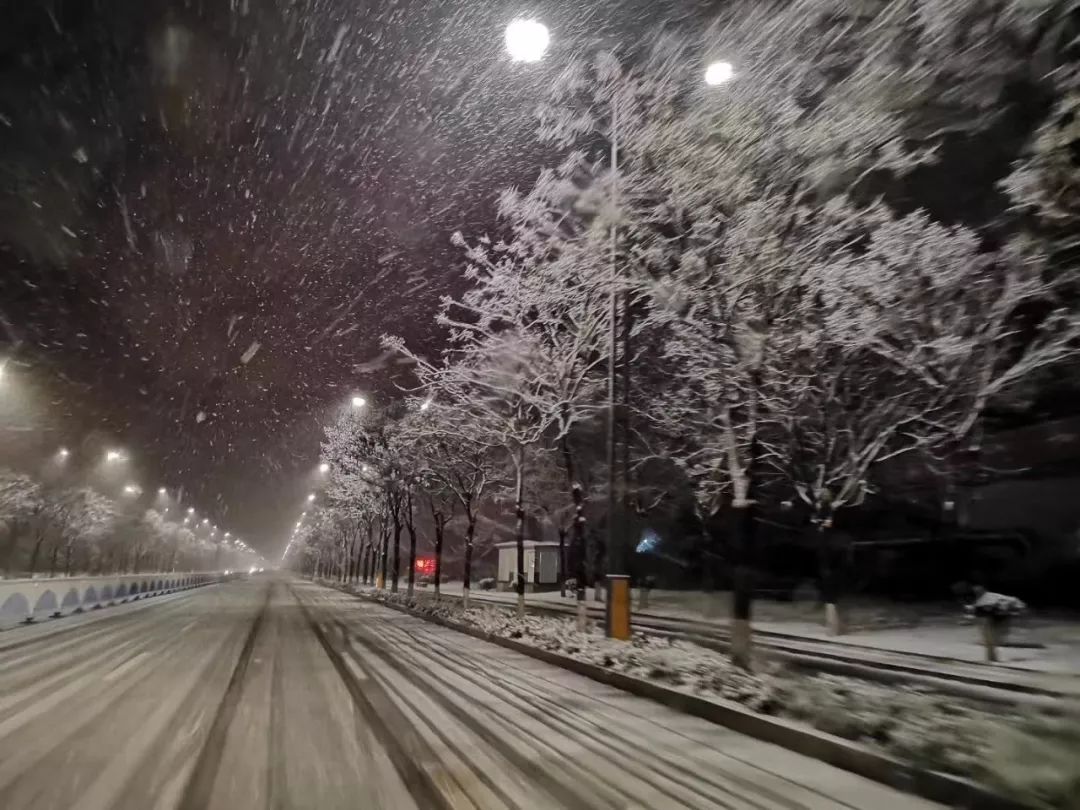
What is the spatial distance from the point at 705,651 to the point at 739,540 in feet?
10.3

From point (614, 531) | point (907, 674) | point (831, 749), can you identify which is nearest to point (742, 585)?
point (614, 531)

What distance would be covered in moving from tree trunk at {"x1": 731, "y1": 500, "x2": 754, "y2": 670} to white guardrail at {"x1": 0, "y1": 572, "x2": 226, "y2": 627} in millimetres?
21095

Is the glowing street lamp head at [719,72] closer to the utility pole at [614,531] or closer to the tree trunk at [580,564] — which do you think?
the utility pole at [614,531]

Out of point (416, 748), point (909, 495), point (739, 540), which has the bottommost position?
point (416, 748)

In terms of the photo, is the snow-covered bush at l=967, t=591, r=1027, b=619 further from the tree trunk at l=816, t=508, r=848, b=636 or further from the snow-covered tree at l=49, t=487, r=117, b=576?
the snow-covered tree at l=49, t=487, r=117, b=576

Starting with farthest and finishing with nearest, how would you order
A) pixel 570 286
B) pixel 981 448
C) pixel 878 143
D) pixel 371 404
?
pixel 371 404 → pixel 981 448 → pixel 570 286 → pixel 878 143

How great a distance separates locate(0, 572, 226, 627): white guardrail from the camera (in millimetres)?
26969

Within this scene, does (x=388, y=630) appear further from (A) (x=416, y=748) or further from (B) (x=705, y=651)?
(A) (x=416, y=748)

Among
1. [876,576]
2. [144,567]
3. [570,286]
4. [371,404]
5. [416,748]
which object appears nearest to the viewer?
[416,748]

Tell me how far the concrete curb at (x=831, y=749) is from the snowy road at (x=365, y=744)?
0.54 feet

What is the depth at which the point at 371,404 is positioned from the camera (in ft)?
123

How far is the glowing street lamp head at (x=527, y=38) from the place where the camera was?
11.9 m

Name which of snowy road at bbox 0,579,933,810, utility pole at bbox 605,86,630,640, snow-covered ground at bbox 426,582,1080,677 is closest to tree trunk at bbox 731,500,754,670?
snowy road at bbox 0,579,933,810

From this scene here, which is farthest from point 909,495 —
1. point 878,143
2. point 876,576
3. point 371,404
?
point 878,143
